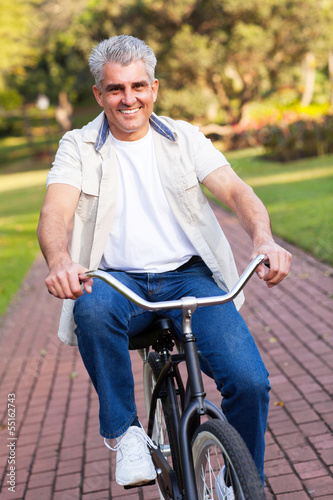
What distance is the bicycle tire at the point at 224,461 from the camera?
1817 mm

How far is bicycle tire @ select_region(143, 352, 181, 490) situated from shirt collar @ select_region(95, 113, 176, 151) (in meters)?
0.93

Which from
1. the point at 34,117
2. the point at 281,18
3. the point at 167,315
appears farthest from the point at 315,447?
the point at 34,117

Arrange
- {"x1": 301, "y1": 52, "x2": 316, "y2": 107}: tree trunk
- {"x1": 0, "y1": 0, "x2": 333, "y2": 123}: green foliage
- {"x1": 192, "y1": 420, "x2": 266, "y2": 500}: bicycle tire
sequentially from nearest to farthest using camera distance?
{"x1": 192, "y1": 420, "x2": 266, "y2": 500}: bicycle tire, {"x1": 0, "y1": 0, "x2": 333, "y2": 123}: green foliage, {"x1": 301, "y1": 52, "x2": 316, "y2": 107}: tree trunk

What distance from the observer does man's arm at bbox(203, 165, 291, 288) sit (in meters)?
2.12

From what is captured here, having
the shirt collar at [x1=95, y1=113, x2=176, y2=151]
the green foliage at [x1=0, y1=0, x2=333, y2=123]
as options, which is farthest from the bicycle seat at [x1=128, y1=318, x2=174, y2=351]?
the green foliage at [x1=0, y1=0, x2=333, y2=123]

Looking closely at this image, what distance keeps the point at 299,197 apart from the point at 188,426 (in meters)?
10.3

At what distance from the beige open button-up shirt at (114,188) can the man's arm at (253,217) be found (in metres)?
0.06

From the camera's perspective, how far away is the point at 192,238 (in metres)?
2.61


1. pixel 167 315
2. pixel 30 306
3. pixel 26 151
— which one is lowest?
pixel 26 151

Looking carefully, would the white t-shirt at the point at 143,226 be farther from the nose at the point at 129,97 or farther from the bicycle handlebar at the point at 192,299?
the bicycle handlebar at the point at 192,299

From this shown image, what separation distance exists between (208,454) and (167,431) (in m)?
0.47

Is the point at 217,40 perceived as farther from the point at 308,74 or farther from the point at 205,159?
the point at 205,159

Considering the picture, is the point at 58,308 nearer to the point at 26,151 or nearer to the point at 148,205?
the point at 148,205

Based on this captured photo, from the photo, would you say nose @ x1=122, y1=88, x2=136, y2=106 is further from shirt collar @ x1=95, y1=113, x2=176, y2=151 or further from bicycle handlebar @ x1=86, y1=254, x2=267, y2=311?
bicycle handlebar @ x1=86, y1=254, x2=267, y2=311
